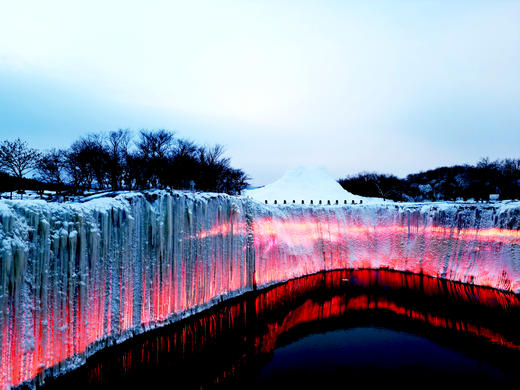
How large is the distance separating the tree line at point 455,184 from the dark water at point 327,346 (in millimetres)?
20578

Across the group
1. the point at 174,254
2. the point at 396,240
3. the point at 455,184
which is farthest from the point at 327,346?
the point at 455,184

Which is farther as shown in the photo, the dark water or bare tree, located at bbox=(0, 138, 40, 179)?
bare tree, located at bbox=(0, 138, 40, 179)

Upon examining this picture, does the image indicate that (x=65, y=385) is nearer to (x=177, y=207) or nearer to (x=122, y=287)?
(x=122, y=287)

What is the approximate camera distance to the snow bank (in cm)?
1791

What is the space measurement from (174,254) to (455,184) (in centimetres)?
3861

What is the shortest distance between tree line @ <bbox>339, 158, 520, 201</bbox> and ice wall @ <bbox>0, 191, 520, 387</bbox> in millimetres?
16285

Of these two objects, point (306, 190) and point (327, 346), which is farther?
point (306, 190)

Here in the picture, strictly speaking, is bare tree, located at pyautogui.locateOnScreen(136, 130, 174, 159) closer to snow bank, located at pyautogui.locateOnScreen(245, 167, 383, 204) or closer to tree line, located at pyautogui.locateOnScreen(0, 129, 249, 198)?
tree line, located at pyautogui.locateOnScreen(0, 129, 249, 198)

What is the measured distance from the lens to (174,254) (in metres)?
6.52

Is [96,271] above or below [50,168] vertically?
below

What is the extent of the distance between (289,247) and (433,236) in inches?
207

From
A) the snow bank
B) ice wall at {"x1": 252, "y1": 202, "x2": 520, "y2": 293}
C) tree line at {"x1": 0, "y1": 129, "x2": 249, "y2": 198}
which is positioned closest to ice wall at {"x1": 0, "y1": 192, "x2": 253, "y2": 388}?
ice wall at {"x1": 252, "y1": 202, "x2": 520, "y2": 293}

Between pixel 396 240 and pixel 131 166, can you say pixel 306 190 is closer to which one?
pixel 396 240

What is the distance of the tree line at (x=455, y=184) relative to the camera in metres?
28.9
